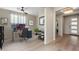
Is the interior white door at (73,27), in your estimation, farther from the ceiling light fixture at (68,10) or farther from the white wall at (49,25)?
the white wall at (49,25)

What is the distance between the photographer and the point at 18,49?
2516 millimetres

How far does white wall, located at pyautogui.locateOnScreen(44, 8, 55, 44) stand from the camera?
260 centimetres

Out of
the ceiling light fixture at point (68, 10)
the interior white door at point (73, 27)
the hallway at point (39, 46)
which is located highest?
the ceiling light fixture at point (68, 10)

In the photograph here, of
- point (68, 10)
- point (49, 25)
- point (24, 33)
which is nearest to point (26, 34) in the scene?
point (24, 33)

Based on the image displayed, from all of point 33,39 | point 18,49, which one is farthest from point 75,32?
point 18,49

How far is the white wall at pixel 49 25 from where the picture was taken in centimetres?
260

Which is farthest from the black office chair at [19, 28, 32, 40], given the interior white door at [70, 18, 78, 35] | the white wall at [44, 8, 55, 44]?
the interior white door at [70, 18, 78, 35]

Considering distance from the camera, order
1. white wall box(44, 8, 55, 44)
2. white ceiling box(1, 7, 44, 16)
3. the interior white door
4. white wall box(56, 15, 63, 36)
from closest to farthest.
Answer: white ceiling box(1, 7, 44, 16)
white wall box(44, 8, 55, 44)
white wall box(56, 15, 63, 36)
the interior white door

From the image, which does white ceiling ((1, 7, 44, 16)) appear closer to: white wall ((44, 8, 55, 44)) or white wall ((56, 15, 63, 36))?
white wall ((44, 8, 55, 44))

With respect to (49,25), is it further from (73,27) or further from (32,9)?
(73,27)

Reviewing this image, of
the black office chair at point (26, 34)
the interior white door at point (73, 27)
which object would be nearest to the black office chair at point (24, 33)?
the black office chair at point (26, 34)
